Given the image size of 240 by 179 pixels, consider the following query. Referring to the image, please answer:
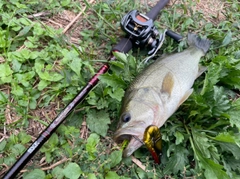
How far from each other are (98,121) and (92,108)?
0.15 metres

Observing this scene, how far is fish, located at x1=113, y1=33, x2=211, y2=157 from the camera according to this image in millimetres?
2742

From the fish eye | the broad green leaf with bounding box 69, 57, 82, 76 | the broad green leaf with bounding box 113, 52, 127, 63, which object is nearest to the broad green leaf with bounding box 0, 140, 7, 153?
the broad green leaf with bounding box 69, 57, 82, 76

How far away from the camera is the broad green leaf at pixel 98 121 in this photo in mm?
2926

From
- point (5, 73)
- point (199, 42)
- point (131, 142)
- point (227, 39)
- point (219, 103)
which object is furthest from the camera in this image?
point (227, 39)

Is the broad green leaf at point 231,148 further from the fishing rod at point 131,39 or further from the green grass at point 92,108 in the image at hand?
the fishing rod at point 131,39

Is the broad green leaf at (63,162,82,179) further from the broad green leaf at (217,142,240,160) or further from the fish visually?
the broad green leaf at (217,142,240,160)

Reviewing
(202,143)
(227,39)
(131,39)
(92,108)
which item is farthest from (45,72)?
(227,39)

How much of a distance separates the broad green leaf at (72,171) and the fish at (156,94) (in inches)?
16.3

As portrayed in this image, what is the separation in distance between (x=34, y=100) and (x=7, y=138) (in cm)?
43

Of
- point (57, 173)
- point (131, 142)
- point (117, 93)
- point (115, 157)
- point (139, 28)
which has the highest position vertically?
point (139, 28)

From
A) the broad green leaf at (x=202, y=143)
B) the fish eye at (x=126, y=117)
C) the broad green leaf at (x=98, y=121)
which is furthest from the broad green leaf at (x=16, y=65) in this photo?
the broad green leaf at (x=202, y=143)

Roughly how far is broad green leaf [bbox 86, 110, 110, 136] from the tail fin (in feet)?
4.17

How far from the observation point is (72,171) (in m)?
2.57

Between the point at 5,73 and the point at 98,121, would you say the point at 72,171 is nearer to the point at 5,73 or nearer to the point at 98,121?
the point at 98,121
